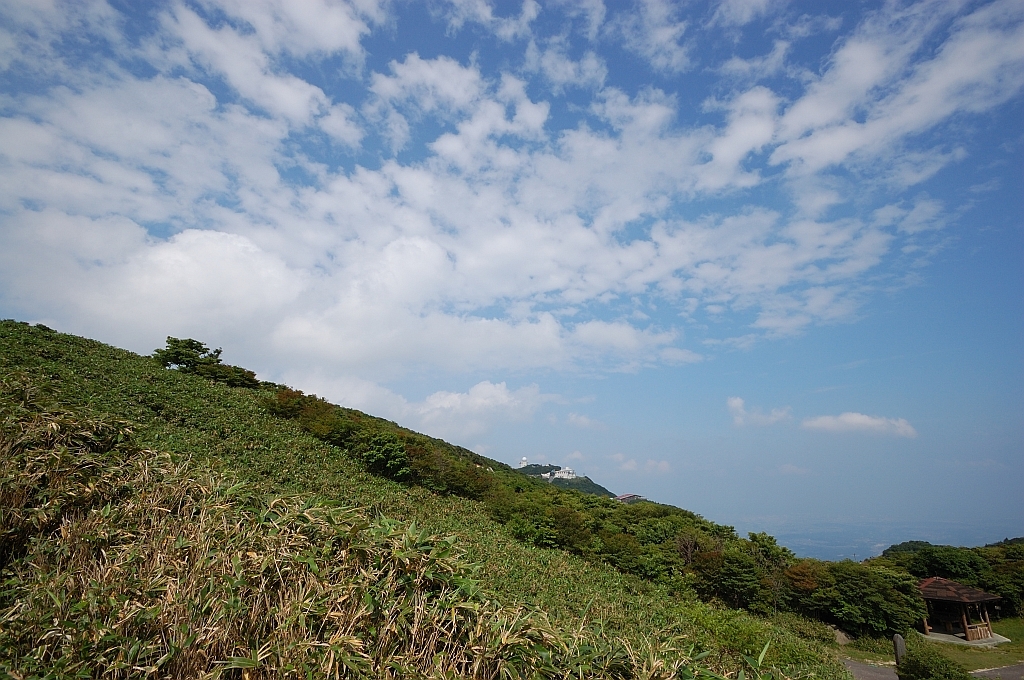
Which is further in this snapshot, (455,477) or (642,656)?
(455,477)

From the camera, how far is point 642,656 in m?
2.00

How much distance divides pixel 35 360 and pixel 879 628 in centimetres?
2146

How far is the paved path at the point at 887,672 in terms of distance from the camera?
11.6 metres

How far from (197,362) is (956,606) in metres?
26.4

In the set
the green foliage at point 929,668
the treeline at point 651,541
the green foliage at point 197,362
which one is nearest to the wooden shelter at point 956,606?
the treeline at point 651,541

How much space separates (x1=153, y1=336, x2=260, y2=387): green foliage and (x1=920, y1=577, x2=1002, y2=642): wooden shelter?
913 inches

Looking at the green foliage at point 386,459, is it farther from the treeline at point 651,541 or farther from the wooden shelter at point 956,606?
the wooden shelter at point 956,606

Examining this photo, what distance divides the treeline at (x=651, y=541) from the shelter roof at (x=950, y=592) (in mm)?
1100

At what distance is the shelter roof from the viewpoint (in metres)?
16.2

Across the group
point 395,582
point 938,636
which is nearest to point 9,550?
point 395,582

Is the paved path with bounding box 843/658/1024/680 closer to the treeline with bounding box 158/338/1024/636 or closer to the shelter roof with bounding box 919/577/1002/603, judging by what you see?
the treeline with bounding box 158/338/1024/636

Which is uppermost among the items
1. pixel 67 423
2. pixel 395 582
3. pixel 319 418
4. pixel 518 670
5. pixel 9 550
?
pixel 319 418

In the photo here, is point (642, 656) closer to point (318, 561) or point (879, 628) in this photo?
point (318, 561)

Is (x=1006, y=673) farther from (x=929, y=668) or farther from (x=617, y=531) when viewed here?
(x=617, y=531)
